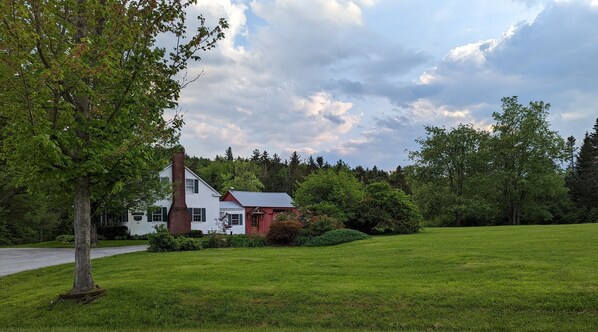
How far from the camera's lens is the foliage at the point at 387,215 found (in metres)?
25.9

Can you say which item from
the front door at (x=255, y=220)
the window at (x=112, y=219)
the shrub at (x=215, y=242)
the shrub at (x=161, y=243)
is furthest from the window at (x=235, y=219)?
the shrub at (x=161, y=243)

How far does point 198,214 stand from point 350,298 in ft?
107

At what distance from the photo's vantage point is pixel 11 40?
268 inches

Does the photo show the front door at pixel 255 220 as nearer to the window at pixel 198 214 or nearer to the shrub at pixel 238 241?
the window at pixel 198 214

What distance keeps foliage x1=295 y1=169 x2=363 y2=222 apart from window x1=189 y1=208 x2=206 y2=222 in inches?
515

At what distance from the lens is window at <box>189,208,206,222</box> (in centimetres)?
3859

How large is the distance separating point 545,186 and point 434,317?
146 feet

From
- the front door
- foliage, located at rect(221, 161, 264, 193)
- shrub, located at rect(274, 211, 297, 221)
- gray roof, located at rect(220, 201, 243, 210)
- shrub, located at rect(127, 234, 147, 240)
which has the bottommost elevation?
shrub, located at rect(127, 234, 147, 240)

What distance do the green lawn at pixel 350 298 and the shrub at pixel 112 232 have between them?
84.0 ft

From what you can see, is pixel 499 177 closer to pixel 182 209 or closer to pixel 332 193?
pixel 332 193

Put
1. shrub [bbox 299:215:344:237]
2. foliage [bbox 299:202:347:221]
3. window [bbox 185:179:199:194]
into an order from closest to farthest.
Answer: shrub [bbox 299:215:344:237] < foliage [bbox 299:202:347:221] < window [bbox 185:179:199:194]

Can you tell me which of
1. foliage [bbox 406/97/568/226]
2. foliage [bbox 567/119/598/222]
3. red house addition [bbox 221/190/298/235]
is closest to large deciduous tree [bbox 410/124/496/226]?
foliage [bbox 406/97/568/226]

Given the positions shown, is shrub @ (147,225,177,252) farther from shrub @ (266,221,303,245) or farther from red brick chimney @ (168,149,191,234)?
red brick chimney @ (168,149,191,234)

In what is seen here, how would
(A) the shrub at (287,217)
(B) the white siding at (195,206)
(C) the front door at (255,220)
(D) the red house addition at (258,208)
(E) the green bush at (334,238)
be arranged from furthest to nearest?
(C) the front door at (255,220)
(D) the red house addition at (258,208)
(B) the white siding at (195,206)
(A) the shrub at (287,217)
(E) the green bush at (334,238)
